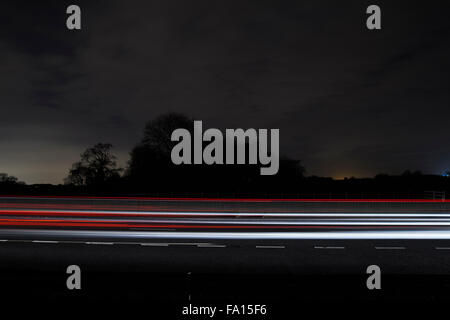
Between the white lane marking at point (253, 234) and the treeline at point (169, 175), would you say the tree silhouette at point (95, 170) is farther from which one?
the white lane marking at point (253, 234)

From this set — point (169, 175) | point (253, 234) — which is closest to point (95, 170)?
point (169, 175)

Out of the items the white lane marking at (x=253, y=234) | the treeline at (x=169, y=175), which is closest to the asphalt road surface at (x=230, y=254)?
the white lane marking at (x=253, y=234)

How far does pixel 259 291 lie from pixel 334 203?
16688 millimetres

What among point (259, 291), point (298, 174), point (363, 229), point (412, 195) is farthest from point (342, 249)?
point (298, 174)

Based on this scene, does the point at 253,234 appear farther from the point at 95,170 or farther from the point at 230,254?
the point at 95,170

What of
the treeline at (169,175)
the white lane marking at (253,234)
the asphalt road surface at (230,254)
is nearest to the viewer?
the asphalt road surface at (230,254)

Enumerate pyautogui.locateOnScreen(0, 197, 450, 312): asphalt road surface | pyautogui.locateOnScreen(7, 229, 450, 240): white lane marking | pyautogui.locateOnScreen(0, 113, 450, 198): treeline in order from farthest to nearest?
pyautogui.locateOnScreen(0, 113, 450, 198): treeline → pyautogui.locateOnScreen(7, 229, 450, 240): white lane marking → pyautogui.locateOnScreen(0, 197, 450, 312): asphalt road surface

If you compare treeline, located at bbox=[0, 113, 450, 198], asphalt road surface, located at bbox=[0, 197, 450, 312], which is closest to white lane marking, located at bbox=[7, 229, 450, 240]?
asphalt road surface, located at bbox=[0, 197, 450, 312]

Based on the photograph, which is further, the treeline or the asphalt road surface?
the treeline

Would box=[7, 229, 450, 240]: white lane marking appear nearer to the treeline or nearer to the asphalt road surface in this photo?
the asphalt road surface

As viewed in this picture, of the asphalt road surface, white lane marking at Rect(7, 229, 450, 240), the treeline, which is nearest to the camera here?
the asphalt road surface

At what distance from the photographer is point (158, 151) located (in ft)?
137

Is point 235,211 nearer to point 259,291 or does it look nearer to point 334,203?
point 334,203
